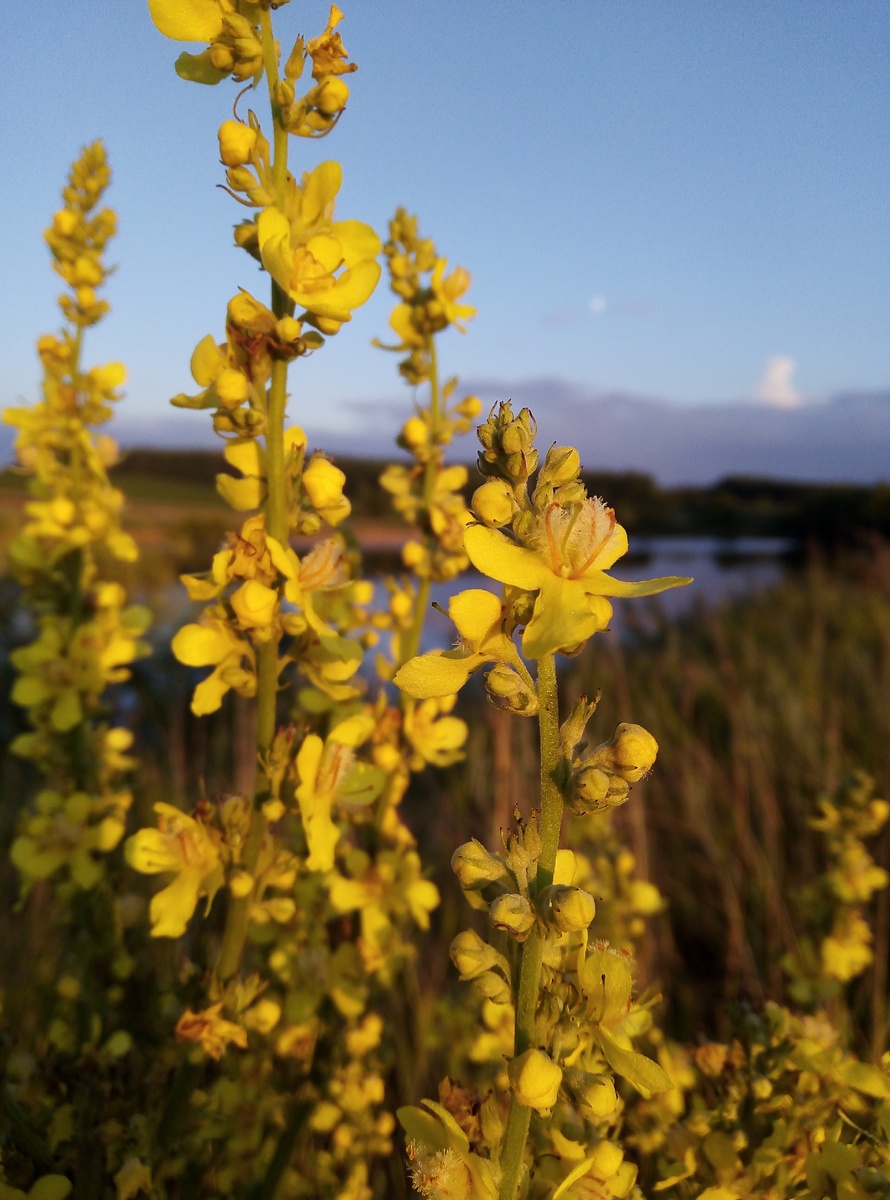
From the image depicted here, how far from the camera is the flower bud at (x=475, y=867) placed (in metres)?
0.92

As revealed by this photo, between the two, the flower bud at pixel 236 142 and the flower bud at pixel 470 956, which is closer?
the flower bud at pixel 470 956

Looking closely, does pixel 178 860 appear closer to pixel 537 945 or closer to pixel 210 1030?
pixel 210 1030

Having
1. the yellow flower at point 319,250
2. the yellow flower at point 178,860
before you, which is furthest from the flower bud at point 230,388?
the yellow flower at point 178,860

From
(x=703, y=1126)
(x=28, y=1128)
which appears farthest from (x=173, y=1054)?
(x=703, y=1126)

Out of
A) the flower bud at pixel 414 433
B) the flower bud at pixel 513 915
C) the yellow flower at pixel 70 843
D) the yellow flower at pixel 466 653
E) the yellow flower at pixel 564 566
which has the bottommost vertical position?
the yellow flower at pixel 70 843

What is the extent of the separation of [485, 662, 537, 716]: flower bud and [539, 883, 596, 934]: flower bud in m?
0.20

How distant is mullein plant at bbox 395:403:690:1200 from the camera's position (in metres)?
0.86

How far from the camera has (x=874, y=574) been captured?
1027cm

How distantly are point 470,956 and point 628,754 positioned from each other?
296 millimetres

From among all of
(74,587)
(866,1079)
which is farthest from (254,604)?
(74,587)

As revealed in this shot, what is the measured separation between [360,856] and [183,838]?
55 cm

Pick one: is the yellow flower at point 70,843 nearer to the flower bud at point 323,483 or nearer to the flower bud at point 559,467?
the flower bud at point 323,483

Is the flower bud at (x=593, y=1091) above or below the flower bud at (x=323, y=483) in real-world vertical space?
below

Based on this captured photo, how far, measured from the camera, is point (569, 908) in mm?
807
